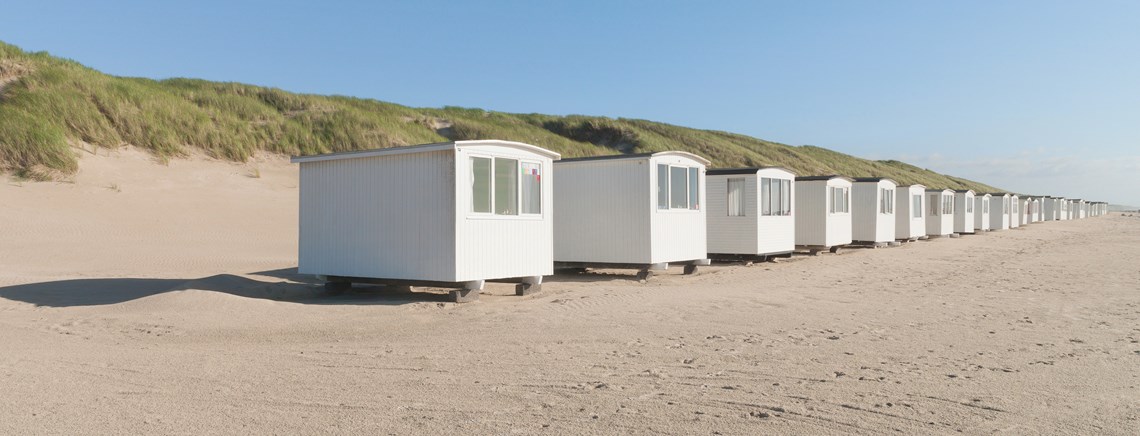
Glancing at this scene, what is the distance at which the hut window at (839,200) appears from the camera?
22.3 m

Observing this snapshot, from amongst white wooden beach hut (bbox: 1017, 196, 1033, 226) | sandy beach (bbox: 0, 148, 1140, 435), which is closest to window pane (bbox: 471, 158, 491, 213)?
sandy beach (bbox: 0, 148, 1140, 435)

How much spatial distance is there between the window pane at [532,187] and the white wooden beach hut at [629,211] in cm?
294

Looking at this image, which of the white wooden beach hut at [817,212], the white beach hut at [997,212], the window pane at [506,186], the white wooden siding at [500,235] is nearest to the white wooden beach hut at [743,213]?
the white wooden beach hut at [817,212]

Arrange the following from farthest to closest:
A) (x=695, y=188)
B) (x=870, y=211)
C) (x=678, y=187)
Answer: (x=870, y=211), (x=695, y=188), (x=678, y=187)

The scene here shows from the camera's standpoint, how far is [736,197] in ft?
61.5

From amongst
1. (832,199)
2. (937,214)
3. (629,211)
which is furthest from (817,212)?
(937,214)

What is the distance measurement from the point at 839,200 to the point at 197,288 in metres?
16.8

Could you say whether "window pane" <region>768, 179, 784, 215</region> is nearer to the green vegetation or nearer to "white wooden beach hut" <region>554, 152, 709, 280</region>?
"white wooden beach hut" <region>554, 152, 709, 280</region>

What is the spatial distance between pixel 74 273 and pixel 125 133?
1219 centimetres

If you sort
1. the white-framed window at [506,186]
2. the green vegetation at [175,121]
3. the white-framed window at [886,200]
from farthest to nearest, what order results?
the white-framed window at [886,200] < the green vegetation at [175,121] < the white-framed window at [506,186]

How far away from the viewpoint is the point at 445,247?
10.9m

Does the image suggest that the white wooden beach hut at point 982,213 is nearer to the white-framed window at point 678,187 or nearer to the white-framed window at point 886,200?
the white-framed window at point 886,200

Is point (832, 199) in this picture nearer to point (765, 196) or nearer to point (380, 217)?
point (765, 196)

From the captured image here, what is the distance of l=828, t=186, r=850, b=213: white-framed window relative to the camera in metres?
22.3
